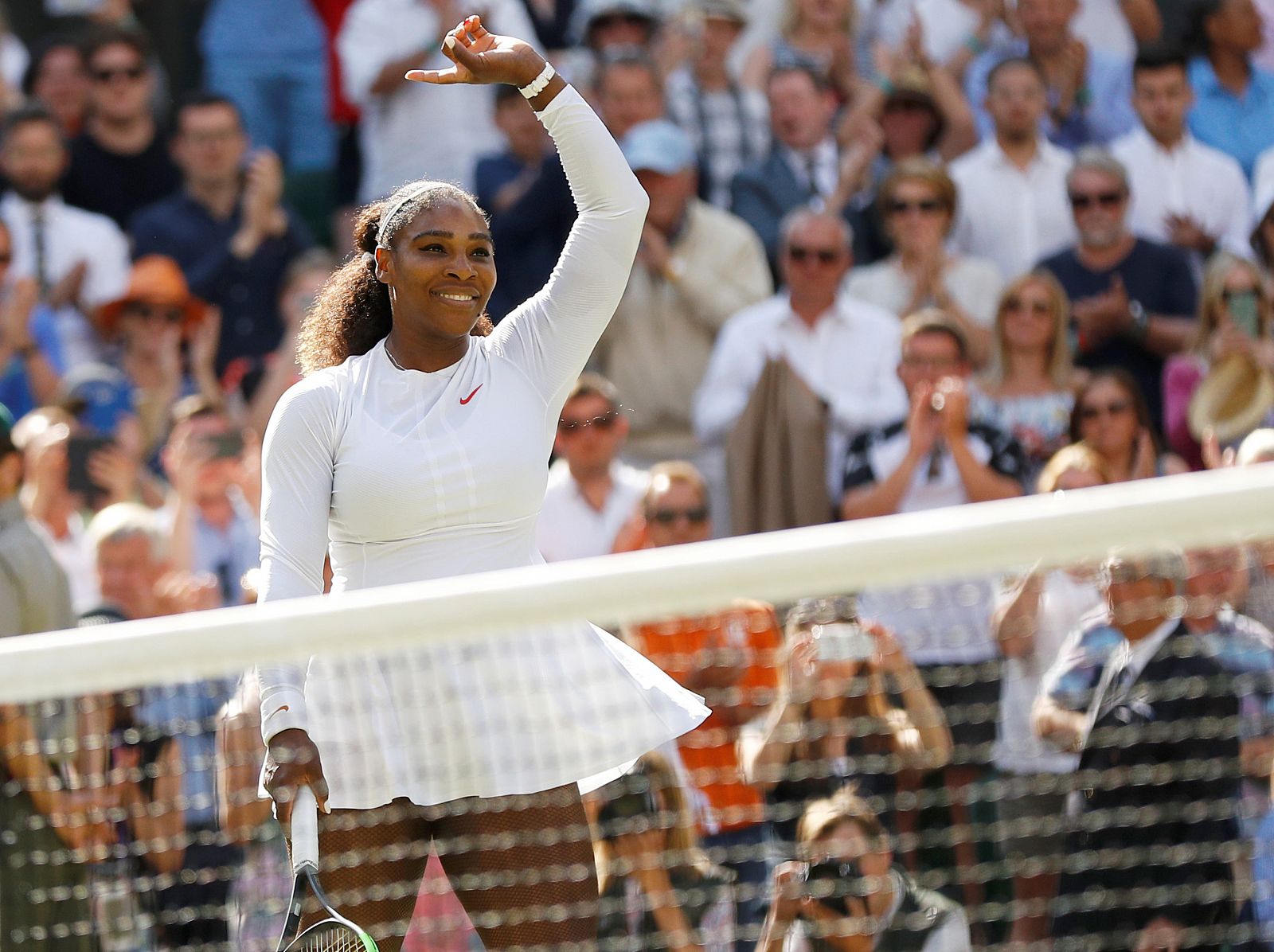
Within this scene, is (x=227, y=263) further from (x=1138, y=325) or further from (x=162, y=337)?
(x=1138, y=325)

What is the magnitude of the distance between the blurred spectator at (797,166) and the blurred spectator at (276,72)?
2.23 metres

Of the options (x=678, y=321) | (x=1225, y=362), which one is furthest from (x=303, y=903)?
(x=1225, y=362)

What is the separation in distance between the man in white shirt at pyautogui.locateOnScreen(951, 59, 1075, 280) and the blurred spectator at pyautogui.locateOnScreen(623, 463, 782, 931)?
10.5 feet

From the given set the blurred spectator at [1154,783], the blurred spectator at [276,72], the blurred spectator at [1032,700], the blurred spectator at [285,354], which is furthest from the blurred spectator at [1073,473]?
the blurred spectator at [276,72]

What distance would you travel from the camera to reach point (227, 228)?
28.2 ft

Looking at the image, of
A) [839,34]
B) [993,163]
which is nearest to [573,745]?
[993,163]

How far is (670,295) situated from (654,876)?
398 cm

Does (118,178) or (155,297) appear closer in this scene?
(155,297)

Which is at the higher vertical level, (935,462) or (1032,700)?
(935,462)

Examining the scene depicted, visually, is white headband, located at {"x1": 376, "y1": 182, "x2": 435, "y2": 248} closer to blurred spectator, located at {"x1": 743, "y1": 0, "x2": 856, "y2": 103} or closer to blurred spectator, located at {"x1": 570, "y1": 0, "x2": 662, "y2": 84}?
blurred spectator, located at {"x1": 570, "y1": 0, "x2": 662, "y2": 84}

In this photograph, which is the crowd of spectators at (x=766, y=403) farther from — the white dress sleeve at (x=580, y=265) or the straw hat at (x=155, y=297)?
the white dress sleeve at (x=580, y=265)

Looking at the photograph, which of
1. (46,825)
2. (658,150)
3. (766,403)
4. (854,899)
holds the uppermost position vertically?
(658,150)

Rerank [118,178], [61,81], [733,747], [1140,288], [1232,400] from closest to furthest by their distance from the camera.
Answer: [733,747]
[1232,400]
[1140,288]
[118,178]
[61,81]

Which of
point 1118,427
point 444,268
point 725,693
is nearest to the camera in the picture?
point 444,268
